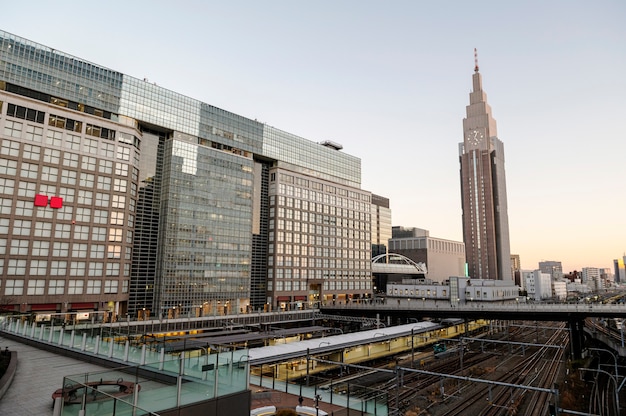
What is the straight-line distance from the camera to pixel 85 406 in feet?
43.7

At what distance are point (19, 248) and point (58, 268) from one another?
24.1 feet

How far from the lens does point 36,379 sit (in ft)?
69.7

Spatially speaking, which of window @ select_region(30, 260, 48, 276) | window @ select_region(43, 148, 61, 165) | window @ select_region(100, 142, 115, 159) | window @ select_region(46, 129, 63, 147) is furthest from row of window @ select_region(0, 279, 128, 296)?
window @ select_region(46, 129, 63, 147)

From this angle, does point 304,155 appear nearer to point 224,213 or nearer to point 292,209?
point 292,209

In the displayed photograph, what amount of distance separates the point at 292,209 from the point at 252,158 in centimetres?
2088

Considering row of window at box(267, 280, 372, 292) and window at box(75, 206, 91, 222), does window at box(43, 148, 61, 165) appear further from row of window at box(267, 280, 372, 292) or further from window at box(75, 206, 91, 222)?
row of window at box(267, 280, 372, 292)

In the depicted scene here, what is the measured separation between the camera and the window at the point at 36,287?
72875mm

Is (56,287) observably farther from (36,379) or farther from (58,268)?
(36,379)

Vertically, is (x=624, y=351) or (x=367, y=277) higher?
(x=367, y=277)

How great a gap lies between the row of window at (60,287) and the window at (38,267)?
129cm

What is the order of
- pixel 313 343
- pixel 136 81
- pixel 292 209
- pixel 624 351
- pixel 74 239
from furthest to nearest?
pixel 292 209
pixel 136 81
pixel 74 239
pixel 624 351
pixel 313 343

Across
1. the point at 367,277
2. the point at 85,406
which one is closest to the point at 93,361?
the point at 85,406

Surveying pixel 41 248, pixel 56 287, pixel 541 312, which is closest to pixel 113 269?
pixel 56 287

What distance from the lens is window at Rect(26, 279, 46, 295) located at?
7288cm
